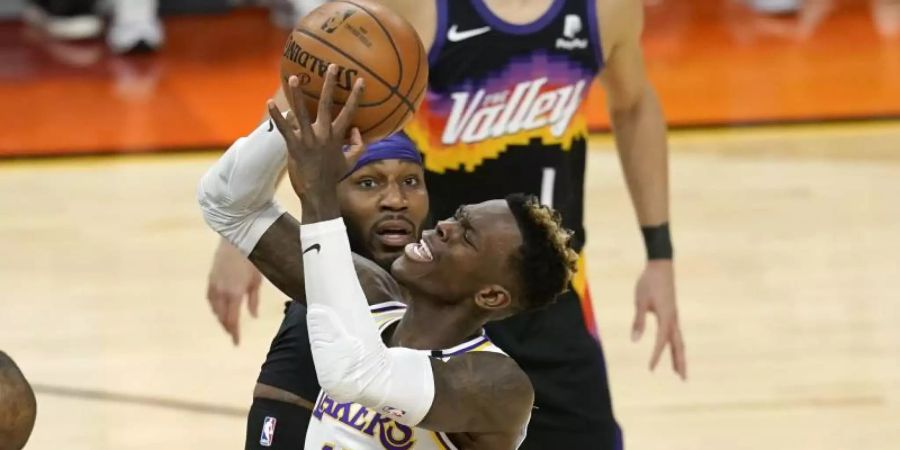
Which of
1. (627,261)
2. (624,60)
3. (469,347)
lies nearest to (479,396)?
(469,347)

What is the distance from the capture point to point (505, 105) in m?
4.41

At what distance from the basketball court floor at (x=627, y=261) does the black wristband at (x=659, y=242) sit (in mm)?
1225

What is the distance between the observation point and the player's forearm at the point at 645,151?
481 centimetres

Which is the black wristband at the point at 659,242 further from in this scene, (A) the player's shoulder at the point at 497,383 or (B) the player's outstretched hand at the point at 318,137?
(B) the player's outstretched hand at the point at 318,137

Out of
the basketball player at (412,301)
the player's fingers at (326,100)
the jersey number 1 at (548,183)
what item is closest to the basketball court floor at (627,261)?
the jersey number 1 at (548,183)

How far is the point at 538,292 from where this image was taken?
3.43 metres

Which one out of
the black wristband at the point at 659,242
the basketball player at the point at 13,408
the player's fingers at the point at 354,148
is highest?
the player's fingers at the point at 354,148

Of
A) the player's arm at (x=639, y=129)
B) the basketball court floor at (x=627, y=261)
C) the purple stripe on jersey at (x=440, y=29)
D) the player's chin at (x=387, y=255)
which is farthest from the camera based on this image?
the basketball court floor at (x=627, y=261)

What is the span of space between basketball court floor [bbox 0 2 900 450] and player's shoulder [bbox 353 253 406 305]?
7.60 feet

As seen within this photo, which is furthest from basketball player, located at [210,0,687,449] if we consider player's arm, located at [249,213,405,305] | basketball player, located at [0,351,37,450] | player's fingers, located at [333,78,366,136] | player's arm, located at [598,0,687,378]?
basketball player, located at [0,351,37,450]

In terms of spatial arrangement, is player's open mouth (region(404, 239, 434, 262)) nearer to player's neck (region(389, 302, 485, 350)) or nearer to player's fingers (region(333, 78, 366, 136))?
player's neck (region(389, 302, 485, 350))

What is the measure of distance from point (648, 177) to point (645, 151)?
8 centimetres

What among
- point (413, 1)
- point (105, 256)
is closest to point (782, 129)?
point (105, 256)

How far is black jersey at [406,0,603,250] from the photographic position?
434 cm
